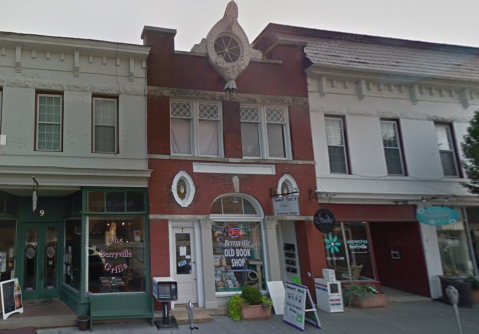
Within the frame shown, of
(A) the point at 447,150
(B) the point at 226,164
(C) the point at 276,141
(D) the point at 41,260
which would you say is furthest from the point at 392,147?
(D) the point at 41,260

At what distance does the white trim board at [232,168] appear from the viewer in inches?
449

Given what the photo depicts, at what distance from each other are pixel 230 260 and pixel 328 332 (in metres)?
3.62

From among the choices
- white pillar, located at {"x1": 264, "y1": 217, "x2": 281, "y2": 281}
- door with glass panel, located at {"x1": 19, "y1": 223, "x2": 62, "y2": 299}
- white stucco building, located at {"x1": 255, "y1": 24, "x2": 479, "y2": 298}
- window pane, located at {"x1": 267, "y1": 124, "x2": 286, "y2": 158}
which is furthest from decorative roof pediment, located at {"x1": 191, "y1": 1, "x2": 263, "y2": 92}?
door with glass panel, located at {"x1": 19, "y1": 223, "x2": 62, "y2": 299}

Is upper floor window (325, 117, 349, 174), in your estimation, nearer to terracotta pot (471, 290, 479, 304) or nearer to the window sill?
the window sill

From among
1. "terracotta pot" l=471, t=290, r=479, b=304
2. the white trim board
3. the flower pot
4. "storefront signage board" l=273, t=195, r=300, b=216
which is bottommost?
"terracotta pot" l=471, t=290, r=479, b=304

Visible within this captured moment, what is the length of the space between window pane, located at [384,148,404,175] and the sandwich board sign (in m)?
6.48

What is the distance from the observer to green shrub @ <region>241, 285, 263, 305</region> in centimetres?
1025

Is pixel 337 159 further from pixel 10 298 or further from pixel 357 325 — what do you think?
pixel 10 298

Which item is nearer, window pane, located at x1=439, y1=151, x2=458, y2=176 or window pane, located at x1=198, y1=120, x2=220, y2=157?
window pane, located at x1=198, y1=120, x2=220, y2=157

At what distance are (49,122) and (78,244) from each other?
3.56m

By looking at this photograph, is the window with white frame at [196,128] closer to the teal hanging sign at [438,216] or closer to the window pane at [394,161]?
the window pane at [394,161]

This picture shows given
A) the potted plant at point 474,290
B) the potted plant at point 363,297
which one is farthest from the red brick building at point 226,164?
the potted plant at point 474,290

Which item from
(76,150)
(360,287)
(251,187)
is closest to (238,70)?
(251,187)

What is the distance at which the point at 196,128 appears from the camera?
11.7 m
